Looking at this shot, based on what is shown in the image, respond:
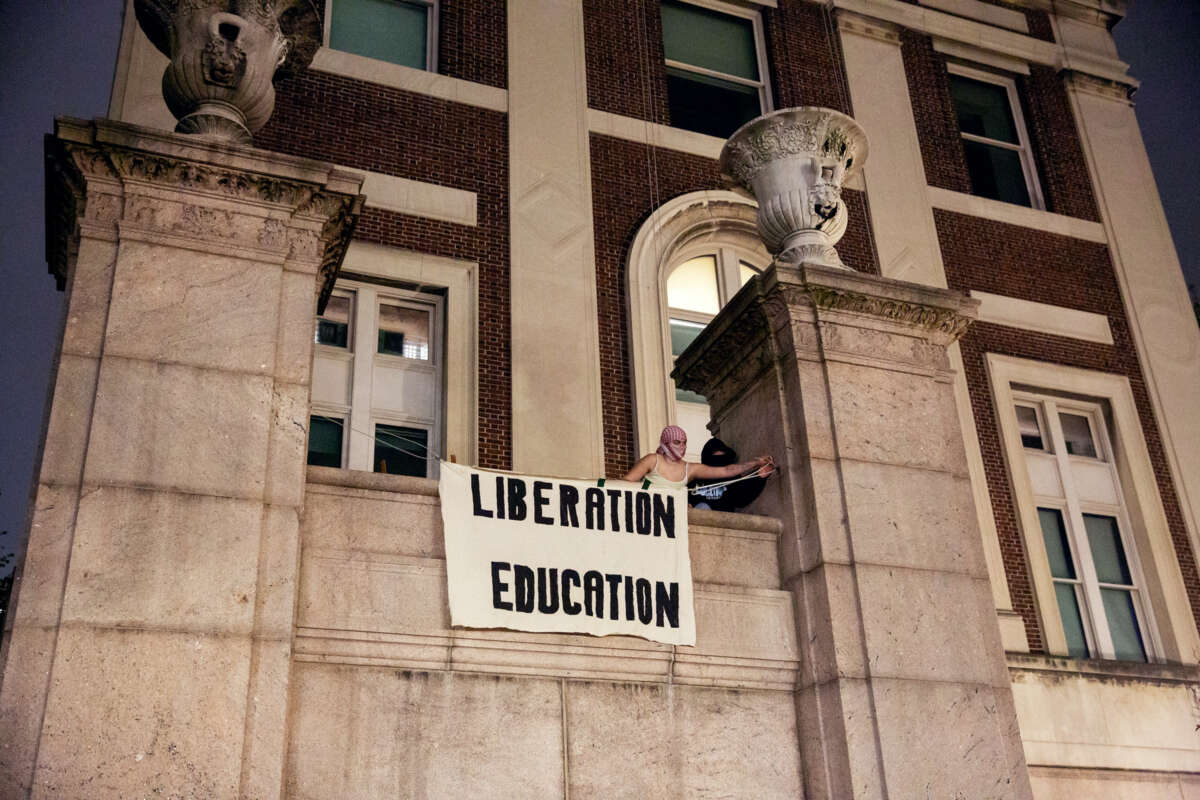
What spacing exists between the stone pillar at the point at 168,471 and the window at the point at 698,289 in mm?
7620

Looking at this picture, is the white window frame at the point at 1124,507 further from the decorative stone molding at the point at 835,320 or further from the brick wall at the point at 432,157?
the brick wall at the point at 432,157

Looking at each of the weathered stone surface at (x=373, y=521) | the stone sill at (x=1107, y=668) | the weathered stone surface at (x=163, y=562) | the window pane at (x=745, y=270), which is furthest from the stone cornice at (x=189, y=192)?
the stone sill at (x=1107, y=668)

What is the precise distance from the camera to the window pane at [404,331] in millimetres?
13422

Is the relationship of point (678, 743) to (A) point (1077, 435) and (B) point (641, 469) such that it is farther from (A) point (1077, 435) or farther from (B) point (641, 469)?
(A) point (1077, 435)

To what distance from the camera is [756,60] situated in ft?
58.3

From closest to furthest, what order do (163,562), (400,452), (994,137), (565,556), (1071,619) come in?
(163,562) < (565,556) < (400,452) < (1071,619) < (994,137)

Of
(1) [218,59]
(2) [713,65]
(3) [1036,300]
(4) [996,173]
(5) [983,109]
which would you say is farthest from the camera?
(5) [983,109]

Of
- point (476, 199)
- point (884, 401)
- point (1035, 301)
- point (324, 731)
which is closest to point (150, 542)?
point (324, 731)

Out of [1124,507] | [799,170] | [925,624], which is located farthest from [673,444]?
[1124,507]

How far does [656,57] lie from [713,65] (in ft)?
3.87

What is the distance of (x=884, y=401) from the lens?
858 centimetres

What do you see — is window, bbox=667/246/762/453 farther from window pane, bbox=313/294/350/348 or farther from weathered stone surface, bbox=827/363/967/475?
weathered stone surface, bbox=827/363/967/475

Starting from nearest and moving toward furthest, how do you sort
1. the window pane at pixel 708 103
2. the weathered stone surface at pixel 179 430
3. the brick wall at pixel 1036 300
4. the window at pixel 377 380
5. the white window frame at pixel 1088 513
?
1. the weathered stone surface at pixel 179 430
2. the window at pixel 377 380
3. the white window frame at pixel 1088 513
4. the brick wall at pixel 1036 300
5. the window pane at pixel 708 103

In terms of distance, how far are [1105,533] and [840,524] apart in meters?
9.36
